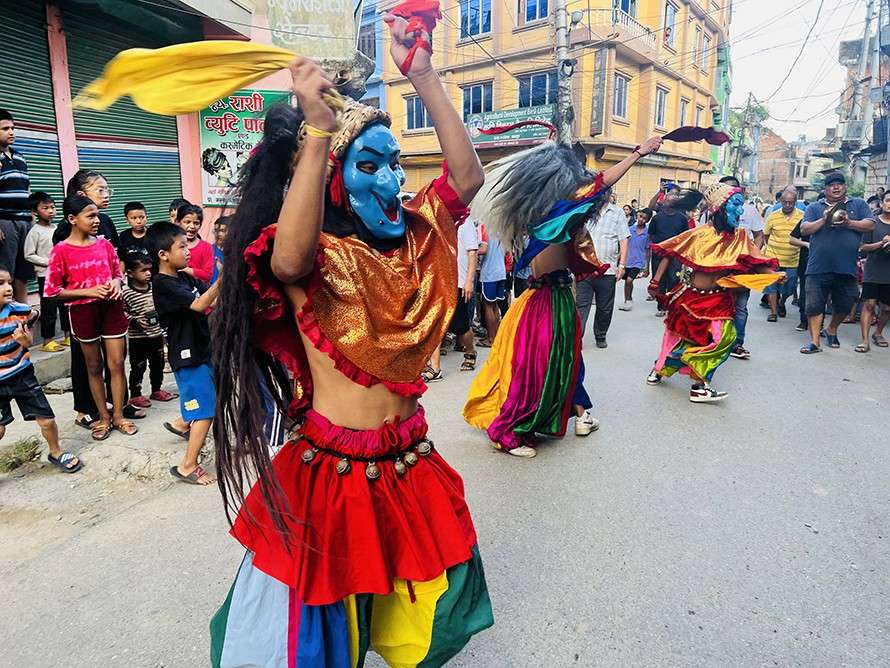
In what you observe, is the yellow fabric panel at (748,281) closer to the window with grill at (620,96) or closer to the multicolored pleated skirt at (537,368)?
the multicolored pleated skirt at (537,368)

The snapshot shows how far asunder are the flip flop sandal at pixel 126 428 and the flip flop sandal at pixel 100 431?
2.8 inches

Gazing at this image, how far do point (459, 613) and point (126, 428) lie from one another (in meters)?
3.34

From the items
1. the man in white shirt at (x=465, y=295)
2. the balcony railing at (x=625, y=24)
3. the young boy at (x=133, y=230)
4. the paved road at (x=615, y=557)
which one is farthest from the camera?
the balcony railing at (x=625, y=24)

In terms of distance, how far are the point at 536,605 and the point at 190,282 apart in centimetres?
268

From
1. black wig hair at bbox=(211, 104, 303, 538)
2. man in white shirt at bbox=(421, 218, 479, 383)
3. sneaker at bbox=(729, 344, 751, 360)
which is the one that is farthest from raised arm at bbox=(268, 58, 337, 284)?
sneaker at bbox=(729, 344, 751, 360)

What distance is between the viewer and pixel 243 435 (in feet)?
5.24

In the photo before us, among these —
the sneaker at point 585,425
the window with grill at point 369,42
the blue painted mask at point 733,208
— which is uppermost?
the window with grill at point 369,42

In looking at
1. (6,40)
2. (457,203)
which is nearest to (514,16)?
(6,40)

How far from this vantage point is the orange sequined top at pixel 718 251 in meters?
5.15

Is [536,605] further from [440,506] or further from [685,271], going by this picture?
[685,271]

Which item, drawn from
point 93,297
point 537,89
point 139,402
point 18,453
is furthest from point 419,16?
point 537,89

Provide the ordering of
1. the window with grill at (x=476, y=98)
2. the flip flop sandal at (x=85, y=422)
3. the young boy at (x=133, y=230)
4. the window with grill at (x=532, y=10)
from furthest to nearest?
the window with grill at (x=476, y=98), the window with grill at (x=532, y=10), the young boy at (x=133, y=230), the flip flop sandal at (x=85, y=422)

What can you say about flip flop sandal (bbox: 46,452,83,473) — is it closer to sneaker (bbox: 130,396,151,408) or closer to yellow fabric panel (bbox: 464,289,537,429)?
sneaker (bbox: 130,396,151,408)

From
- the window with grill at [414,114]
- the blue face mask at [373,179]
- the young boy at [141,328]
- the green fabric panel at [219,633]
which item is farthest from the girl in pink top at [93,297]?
the window with grill at [414,114]
